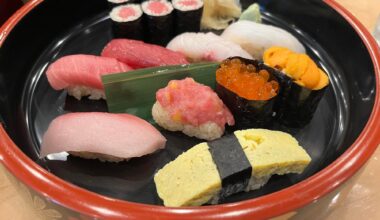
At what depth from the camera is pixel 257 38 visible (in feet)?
6.21

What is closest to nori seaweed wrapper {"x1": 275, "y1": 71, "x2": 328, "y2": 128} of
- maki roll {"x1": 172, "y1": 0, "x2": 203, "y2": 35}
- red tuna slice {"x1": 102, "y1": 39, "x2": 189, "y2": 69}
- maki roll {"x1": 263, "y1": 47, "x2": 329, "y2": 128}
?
maki roll {"x1": 263, "y1": 47, "x2": 329, "y2": 128}

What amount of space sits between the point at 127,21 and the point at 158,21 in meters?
0.16

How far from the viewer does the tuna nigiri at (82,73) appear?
174 cm

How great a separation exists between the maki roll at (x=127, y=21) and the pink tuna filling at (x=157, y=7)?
2.4 inches

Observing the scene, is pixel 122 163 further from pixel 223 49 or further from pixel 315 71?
pixel 315 71

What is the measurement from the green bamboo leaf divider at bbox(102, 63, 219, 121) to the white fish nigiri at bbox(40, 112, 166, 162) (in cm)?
15

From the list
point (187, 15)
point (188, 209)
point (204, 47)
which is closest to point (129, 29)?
point (187, 15)

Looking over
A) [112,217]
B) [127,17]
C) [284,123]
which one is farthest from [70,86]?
[284,123]

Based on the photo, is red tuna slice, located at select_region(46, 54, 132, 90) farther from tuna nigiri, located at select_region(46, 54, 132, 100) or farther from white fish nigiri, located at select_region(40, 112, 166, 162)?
Answer: white fish nigiri, located at select_region(40, 112, 166, 162)

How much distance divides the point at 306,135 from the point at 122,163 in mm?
793

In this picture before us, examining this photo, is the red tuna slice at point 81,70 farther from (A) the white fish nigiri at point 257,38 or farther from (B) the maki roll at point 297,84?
(B) the maki roll at point 297,84

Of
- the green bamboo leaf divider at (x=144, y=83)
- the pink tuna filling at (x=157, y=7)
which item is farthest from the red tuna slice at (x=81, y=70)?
the pink tuna filling at (x=157, y=7)

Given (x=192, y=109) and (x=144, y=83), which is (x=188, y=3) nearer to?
(x=144, y=83)

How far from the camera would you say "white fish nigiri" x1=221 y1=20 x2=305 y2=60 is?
74.4 inches
